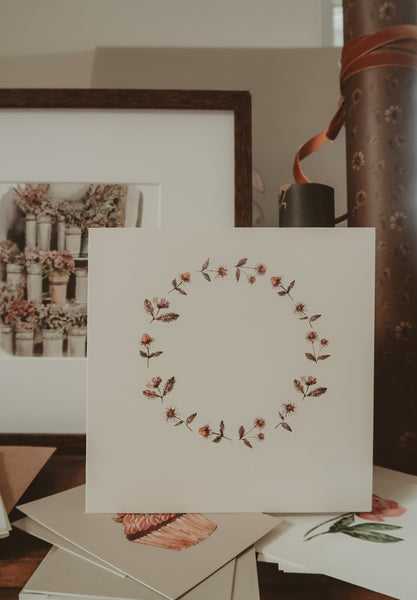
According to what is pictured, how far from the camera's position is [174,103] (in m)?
0.58

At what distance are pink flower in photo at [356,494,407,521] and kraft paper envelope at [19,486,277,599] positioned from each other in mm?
88

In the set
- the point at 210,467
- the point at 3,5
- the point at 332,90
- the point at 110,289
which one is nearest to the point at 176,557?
the point at 210,467

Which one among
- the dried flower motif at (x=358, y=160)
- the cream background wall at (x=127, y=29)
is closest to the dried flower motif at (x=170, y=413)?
the dried flower motif at (x=358, y=160)

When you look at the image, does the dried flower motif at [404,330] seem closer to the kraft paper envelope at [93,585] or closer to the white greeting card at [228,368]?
the white greeting card at [228,368]

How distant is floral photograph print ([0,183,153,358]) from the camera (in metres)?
0.58

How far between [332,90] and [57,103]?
403mm

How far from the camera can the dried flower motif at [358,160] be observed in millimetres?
511

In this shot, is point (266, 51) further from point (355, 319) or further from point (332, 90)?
point (355, 319)

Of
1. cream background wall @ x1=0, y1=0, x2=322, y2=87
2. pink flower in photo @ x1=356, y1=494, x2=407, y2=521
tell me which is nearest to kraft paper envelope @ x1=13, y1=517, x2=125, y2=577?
pink flower in photo @ x1=356, y1=494, x2=407, y2=521

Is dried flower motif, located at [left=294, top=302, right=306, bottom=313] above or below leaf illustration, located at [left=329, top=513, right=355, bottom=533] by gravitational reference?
above

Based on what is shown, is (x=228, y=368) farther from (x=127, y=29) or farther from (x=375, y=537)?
(x=127, y=29)

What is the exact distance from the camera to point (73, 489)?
438mm

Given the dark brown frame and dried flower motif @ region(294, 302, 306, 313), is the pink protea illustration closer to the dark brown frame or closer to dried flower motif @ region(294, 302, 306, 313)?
dried flower motif @ region(294, 302, 306, 313)

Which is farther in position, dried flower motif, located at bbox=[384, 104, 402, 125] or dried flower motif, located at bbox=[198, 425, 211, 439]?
dried flower motif, located at bbox=[384, 104, 402, 125]
